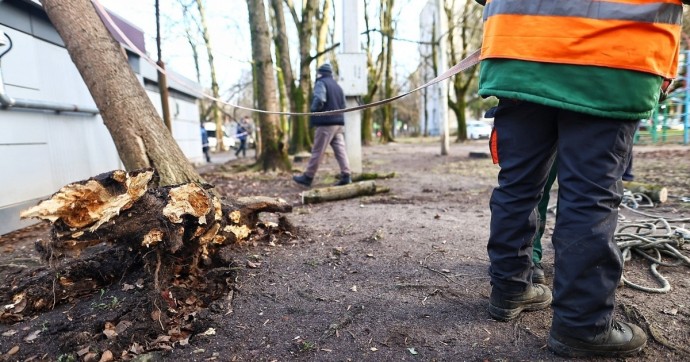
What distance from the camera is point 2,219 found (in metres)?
3.93

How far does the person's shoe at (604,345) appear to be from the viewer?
1.60m

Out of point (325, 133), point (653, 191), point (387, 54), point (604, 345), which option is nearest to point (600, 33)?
point (604, 345)

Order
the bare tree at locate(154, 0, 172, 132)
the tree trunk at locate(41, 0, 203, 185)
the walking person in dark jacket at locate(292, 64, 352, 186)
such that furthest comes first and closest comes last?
the walking person in dark jacket at locate(292, 64, 352, 186) → the bare tree at locate(154, 0, 172, 132) → the tree trunk at locate(41, 0, 203, 185)

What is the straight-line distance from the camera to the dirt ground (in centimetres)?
173

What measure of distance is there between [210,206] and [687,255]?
287 centimetres

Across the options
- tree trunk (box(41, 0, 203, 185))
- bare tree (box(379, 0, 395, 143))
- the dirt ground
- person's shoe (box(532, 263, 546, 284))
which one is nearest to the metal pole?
the dirt ground

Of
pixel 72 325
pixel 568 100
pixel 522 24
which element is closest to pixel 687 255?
pixel 568 100

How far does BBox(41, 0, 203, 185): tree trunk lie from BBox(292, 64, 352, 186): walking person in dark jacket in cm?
337

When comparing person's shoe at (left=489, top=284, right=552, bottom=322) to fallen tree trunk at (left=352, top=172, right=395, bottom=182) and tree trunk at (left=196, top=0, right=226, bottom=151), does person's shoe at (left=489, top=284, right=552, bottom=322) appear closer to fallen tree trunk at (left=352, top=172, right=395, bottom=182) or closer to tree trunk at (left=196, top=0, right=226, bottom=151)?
fallen tree trunk at (left=352, top=172, right=395, bottom=182)

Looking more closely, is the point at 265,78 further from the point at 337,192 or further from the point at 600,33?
the point at 600,33

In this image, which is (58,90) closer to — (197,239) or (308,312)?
(197,239)

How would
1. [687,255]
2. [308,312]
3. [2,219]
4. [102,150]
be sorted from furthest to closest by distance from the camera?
1. [102,150]
2. [2,219]
3. [687,255]
4. [308,312]

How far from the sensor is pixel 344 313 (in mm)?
2064

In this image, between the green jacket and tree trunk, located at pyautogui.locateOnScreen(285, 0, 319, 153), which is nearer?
the green jacket
